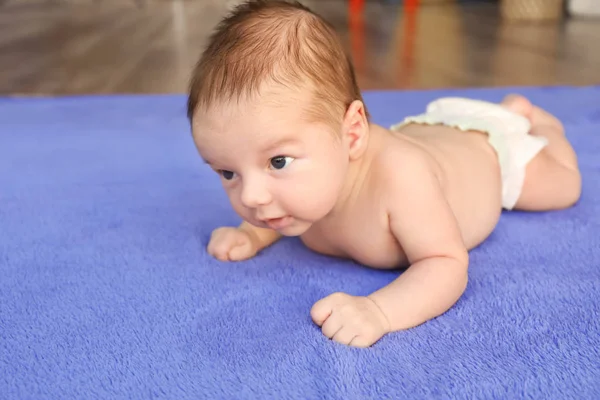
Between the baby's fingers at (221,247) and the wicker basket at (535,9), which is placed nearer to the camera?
the baby's fingers at (221,247)

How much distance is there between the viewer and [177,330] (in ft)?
2.35

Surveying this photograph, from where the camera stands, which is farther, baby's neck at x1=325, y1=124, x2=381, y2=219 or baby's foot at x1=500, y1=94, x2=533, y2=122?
baby's foot at x1=500, y1=94, x2=533, y2=122

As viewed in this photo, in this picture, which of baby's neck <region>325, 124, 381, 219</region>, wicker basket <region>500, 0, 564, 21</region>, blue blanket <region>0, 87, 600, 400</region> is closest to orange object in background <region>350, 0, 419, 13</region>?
wicker basket <region>500, 0, 564, 21</region>

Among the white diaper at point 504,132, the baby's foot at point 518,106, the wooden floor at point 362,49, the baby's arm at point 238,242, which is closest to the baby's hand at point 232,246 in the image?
the baby's arm at point 238,242

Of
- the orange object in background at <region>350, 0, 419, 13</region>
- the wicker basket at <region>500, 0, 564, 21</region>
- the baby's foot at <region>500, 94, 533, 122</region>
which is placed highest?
the baby's foot at <region>500, 94, 533, 122</region>

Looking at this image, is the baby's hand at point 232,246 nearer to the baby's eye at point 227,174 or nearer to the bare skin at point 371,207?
the bare skin at point 371,207

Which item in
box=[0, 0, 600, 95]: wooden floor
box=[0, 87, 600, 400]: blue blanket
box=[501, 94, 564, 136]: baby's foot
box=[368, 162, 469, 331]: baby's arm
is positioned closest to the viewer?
box=[0, 87, 600, 400]: blue blanket

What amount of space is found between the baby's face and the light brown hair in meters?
0.02

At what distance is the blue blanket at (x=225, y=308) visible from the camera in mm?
613

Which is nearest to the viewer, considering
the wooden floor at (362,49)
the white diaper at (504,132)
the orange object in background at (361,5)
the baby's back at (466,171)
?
the baby's back at (466,171)

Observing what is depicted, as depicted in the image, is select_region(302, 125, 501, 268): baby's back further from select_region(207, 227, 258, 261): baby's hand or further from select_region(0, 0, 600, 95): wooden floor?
select_region(0, 0, 600, 95): wooden floor

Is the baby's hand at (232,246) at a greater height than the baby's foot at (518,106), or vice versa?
the baby's foot at (518,106)

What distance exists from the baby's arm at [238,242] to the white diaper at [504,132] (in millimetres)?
314

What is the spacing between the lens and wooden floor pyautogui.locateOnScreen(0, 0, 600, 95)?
2119 mm
